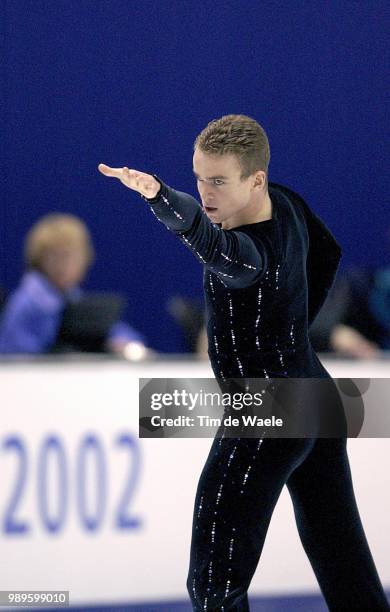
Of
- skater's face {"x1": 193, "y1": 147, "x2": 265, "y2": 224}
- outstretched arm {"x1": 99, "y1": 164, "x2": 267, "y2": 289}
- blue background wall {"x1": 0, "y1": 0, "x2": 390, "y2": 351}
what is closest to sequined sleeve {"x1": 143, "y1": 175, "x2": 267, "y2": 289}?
outstretched arm {"x1": 99, "y1": 164, "x2": 267, "y2": 289}

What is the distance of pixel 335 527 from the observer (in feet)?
8.71

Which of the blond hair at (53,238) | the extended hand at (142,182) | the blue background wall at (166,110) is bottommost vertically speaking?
the extended hand at (142,182)

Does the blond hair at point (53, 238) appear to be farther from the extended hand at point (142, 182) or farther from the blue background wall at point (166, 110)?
the extended hand at point (142, 182)

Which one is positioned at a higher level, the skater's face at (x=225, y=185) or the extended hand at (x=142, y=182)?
the skater's face at (x=225, y=185)

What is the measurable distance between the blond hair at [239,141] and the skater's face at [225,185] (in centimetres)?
1

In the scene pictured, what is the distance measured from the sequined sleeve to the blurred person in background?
172 cm

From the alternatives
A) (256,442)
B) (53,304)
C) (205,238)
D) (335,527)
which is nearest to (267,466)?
(256,442)

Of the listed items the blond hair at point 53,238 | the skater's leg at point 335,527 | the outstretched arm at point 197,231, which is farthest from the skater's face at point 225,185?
the blond hair at point 53,238

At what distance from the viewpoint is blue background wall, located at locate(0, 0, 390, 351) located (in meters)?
4.33

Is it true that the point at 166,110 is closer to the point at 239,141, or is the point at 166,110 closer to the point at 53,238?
the point at 53,238

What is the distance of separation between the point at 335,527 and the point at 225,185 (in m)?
0.87

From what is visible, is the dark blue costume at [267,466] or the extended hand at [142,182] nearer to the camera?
the extended hand at [142,182]

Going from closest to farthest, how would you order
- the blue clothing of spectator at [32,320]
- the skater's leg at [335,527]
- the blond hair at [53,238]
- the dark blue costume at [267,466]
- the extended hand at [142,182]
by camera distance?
1. the extended hand at [142,182]
2. the dark blue costume at [267,466]
3. the skater's leg at [335,527]
4. the blue clothing of spectator at [32,320]
5. the blond hair at [53,238]

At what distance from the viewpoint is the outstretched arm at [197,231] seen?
224 cm
